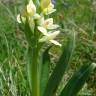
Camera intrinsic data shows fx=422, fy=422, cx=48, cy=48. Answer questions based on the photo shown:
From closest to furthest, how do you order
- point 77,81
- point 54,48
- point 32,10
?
point 32,10 < point 77,81 < point 54,48

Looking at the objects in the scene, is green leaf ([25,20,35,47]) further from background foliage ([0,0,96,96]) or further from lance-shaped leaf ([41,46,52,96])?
background foliage ([0,0,96,96])

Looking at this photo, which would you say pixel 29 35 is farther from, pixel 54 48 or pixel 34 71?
pixel 54 48

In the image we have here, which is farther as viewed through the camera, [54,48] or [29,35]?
[54,48]

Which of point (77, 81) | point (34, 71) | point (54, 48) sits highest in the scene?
point (34, 71)

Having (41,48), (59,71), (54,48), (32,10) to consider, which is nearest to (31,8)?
(32,10)

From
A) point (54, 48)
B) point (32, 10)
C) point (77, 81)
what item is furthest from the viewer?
point (54, 48)

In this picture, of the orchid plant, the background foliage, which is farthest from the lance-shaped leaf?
the background foliage

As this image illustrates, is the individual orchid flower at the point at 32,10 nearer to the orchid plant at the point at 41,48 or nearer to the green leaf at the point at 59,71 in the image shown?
the orchid plant at the point at 41,48

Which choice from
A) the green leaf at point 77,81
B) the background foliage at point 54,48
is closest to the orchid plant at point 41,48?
the green leaf at point 77,81
